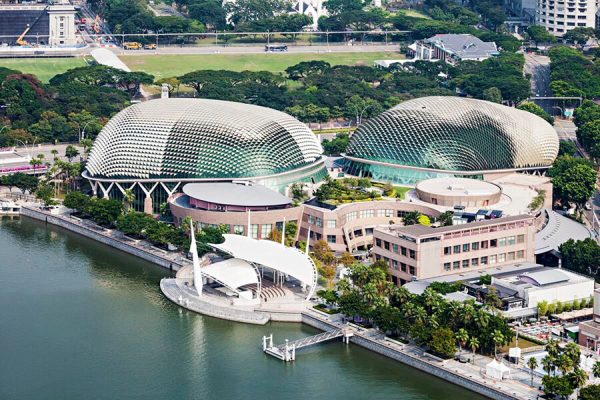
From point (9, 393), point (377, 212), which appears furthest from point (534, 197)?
point (9, 393)

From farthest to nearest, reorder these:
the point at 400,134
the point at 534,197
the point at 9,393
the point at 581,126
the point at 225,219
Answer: the point at 581,126
the point at 400,134
the point at 534,197
the point at 225,219
the point at 9,393

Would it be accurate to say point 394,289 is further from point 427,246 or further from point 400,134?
point 400,134

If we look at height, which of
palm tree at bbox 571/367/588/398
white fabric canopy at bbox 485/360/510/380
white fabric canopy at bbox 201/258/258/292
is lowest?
white fabric canopy at bbox 485/360/510/380

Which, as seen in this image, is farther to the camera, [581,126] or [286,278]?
[581,126]

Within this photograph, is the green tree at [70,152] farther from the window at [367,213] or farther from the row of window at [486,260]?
the row of window at [486,260]

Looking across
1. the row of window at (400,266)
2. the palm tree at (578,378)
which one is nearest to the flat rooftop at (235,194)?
the row of window at (400,266)

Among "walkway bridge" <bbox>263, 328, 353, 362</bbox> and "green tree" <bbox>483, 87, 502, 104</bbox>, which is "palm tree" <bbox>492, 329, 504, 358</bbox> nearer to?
"walkway bridge" <bbox>263, 328, 353, 362</bbox>

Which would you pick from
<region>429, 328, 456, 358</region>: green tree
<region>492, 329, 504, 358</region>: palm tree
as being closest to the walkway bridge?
<region>429, 328, 456, 358</region>: green tree
